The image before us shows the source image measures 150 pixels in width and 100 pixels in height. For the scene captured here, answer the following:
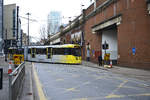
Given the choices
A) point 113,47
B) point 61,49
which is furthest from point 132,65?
point 61,49

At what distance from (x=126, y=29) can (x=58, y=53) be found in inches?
445

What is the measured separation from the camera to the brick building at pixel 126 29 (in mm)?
19016

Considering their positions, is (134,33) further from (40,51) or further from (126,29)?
(40,51)

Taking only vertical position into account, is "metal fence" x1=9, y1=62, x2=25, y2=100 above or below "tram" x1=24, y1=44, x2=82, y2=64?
below

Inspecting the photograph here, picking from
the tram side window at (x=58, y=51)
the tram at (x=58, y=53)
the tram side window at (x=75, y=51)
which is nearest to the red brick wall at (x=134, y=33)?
the tram side window at (x=75, y=51)

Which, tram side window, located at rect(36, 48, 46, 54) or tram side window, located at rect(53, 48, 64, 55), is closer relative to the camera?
tram side window, located at rect(53, 48, 64, 55)

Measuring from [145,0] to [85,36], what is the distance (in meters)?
18.7

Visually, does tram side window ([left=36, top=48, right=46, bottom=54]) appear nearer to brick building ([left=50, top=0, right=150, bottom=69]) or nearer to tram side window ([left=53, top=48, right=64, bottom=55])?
tram side window ([left=53, top=48, right=64, bottom=55])

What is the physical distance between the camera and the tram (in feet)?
87.7

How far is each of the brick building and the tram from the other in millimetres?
4976

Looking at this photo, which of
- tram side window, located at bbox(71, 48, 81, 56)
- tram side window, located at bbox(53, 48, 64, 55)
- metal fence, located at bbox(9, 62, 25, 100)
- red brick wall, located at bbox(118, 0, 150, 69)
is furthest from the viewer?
tram side window, located at bbox(53, 48, 64, 55)

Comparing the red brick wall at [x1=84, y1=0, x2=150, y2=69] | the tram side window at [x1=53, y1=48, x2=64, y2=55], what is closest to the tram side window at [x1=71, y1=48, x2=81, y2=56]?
the tram side window at [x1=53, y1=48, x2=64, y2=55]

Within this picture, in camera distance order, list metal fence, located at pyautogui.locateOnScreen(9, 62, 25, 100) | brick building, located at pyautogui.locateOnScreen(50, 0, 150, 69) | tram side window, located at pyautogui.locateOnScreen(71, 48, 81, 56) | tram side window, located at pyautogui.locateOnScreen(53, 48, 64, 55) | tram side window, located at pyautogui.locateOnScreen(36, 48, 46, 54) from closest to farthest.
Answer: metal fence, located at pyautogui.locateOnScreen(9, 62, 25, 100) < brick building, located at pyautogui.locateOnScreen(50, 0, 150, 69) < tram side window, located at pyautogui.locateOnScreen(71, 48, 81, 56) < tram side window, located at pyautogui.locateOnScreen(53, 48, 64, 55) < tram side window, located at pyautogui.locateOnScreen(36, 48, 46, 54)

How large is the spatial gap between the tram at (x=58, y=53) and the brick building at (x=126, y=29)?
16.3ft
